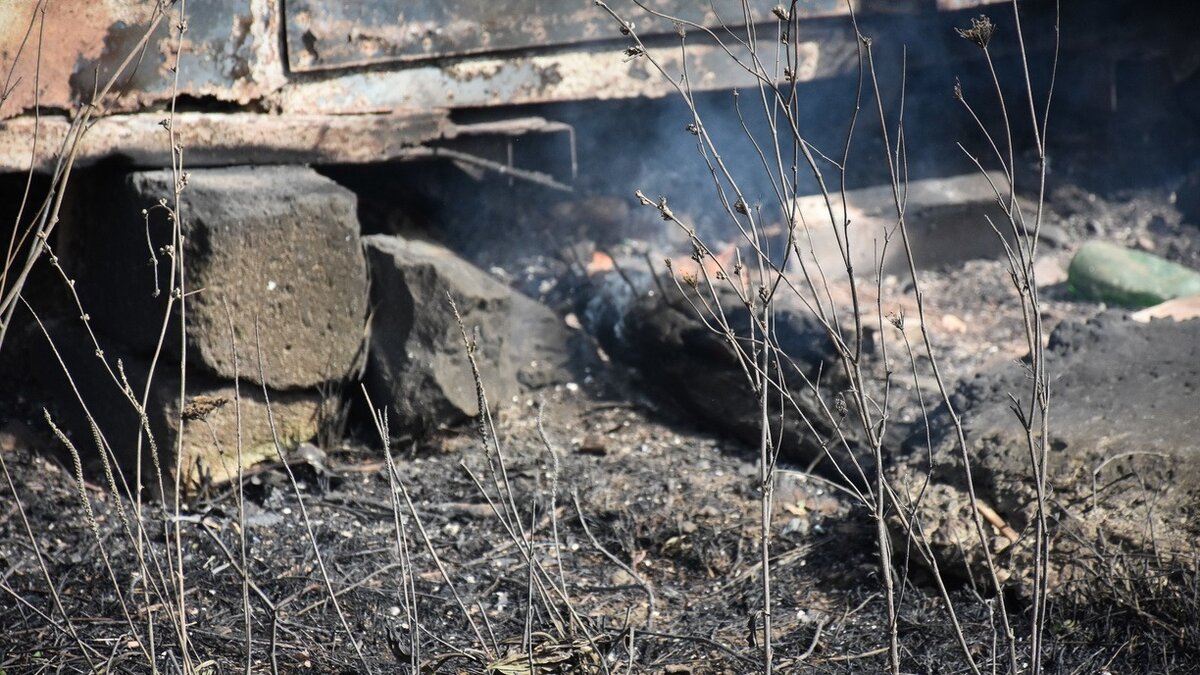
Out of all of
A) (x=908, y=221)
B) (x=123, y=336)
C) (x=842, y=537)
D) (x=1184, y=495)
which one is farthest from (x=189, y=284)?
(x=908, y=221)

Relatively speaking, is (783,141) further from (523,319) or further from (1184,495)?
(1184,495)

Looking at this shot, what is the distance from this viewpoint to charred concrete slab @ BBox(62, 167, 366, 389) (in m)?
3.54

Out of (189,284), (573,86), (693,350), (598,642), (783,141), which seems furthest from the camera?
(783,141)

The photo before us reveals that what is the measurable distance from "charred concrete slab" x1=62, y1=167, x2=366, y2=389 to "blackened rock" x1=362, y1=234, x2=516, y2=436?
0.54 ft

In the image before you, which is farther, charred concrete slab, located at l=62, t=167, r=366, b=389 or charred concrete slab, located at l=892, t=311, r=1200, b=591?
charred concrete slab, located at l=62, t=167, r=366, b=389

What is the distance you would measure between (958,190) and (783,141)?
115 cm

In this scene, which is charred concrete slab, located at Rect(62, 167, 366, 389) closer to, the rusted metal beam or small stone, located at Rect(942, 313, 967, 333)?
the rusted metal beam

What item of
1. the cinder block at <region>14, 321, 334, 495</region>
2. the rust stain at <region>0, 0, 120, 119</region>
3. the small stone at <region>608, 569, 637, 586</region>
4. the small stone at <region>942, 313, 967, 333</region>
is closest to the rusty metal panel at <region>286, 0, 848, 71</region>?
the rust stain at <region>0, 0, 120, 119</region>

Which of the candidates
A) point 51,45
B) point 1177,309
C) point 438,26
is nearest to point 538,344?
point 438,26

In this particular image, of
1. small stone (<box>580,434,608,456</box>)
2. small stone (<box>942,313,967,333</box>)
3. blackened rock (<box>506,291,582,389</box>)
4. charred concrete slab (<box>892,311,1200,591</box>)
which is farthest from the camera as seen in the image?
small stone (<box>942,313,967,333</box>)

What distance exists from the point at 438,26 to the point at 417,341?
134 centimetres

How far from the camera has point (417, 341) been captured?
4.10 m

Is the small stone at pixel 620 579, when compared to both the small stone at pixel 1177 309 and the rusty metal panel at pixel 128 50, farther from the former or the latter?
the small stone at pixel 1177 309

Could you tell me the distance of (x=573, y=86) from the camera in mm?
4867
